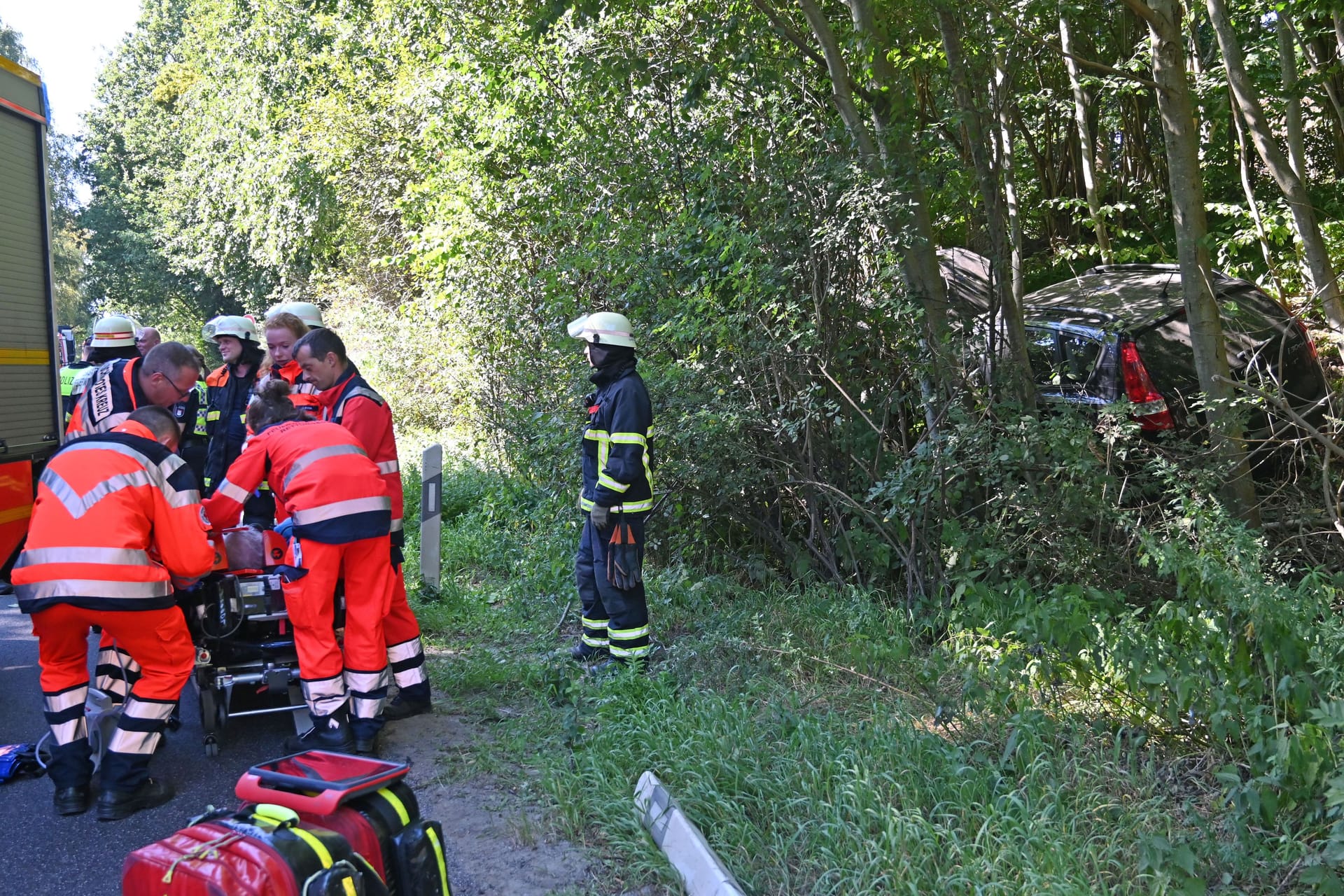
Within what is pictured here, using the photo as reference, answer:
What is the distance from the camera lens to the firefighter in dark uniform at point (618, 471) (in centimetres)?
586

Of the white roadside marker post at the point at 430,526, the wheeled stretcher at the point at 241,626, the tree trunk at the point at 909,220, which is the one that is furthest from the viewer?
the white roadside marker post at the point at 430,526

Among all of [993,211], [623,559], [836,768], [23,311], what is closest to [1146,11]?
[993,211]

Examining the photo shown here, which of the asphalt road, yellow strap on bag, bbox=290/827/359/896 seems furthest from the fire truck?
yellow strap on bag, bbox=290/827/359/896

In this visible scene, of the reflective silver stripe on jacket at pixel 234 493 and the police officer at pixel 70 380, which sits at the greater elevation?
the police officer at pixel 70 380

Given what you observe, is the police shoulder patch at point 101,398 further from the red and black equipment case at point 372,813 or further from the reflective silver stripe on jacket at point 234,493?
the red and black equipment case at point 372,813

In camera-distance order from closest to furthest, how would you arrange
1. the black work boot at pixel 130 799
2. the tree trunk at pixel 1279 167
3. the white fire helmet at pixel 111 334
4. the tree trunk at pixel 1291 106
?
the black work boot at pixel 130 799 → the tree trunk at pixel 1279 167 → the white fire helmet at pixel 111 334 → the tree trunk at pixel 1291 106

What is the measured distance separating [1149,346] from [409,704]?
5.56 meters

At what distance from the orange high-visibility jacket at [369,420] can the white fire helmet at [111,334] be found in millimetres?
3160

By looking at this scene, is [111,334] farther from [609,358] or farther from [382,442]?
[609,358]

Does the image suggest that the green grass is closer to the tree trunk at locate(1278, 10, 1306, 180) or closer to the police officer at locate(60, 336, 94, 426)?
the police officer at locate(60, 336, 94, 426)

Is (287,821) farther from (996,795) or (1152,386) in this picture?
(1152,386)

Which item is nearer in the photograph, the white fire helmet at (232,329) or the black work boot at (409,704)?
the black work boot at (409,704)

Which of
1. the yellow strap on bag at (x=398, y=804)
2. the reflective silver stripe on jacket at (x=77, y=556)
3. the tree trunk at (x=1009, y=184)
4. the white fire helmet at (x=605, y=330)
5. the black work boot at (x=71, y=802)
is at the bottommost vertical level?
the black work boot at (x=71, y=802)

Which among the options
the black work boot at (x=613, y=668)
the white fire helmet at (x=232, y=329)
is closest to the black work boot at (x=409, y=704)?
the black work boot at (x=613, y=668)
